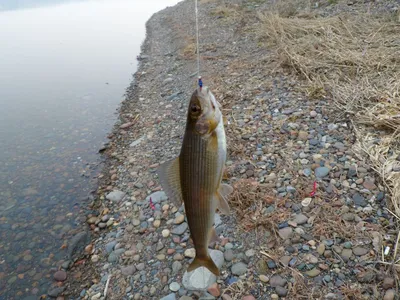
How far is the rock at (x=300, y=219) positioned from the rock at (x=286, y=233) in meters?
0.14

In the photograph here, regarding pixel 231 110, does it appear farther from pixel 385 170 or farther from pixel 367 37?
pixel 367 37

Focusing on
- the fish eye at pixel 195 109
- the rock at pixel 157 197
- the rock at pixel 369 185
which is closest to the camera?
the fish eye at pixel 195 109

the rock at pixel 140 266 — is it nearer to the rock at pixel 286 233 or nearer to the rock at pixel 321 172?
the rock at pixel 286 233

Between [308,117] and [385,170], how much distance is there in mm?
1845

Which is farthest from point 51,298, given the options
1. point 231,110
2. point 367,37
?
point 367,37

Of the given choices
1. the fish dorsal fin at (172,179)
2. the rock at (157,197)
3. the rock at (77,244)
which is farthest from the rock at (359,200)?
the rock at (77,244)

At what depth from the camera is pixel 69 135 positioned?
8.80 m

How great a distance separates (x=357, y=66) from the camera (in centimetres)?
701

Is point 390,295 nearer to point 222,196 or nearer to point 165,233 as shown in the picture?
point 222,196

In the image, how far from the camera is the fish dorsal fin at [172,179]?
2.51 meters

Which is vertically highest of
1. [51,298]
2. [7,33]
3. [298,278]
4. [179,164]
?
[7,33]

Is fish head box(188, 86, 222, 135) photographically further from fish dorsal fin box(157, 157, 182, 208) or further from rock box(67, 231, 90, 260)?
rock box(67, 231, 90, 260)

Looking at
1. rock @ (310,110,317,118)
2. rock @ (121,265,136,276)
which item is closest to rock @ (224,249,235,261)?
rock @ (121,265,136,276)

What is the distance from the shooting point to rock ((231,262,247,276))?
11.5 ft
